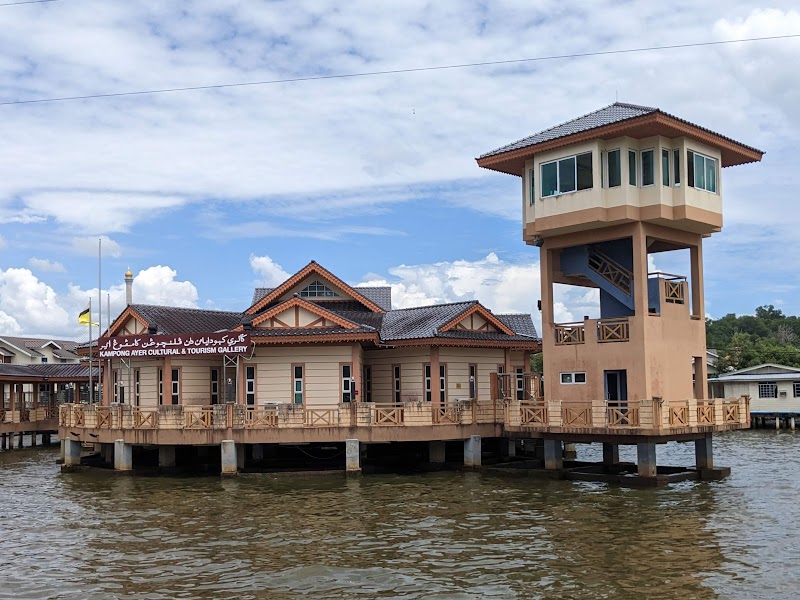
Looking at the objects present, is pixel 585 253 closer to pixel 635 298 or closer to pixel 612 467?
pixel 635 298

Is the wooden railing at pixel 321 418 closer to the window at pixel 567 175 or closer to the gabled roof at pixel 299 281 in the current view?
the gabled roof at pixel 299 281

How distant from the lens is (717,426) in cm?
3059

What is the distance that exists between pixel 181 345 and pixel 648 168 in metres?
19.3

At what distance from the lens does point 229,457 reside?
3234 centimetres

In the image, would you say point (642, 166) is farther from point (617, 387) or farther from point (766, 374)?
point (766, 374)

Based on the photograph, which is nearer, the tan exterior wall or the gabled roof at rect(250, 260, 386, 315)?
the tan exterior wall

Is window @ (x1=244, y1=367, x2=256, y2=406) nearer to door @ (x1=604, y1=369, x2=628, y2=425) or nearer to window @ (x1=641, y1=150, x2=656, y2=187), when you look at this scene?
door @ (x1=604, y1=369, x2=628, y2=425)

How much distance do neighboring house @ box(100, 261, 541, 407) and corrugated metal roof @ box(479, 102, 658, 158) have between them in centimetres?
785

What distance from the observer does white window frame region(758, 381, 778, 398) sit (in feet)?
216

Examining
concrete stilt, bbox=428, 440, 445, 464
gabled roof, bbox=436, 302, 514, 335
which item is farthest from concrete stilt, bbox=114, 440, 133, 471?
gabled roof, bbox=436, 302, 514, 335

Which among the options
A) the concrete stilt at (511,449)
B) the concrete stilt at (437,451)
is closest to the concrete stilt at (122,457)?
the concrete stilt at (437,451)

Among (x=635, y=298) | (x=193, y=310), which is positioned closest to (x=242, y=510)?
(x=635, y=298)

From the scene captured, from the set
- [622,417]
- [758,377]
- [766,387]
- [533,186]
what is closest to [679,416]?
[622,417]

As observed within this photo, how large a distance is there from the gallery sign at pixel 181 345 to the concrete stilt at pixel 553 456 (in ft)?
40.9
